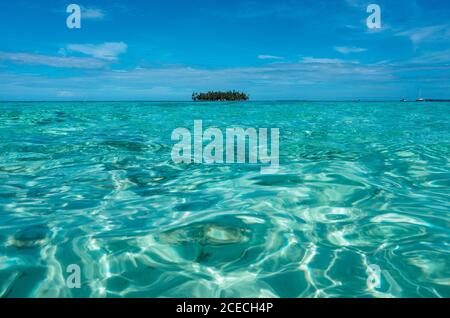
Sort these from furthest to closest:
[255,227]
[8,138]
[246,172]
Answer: [8,138] < [246,172] < [255,227]

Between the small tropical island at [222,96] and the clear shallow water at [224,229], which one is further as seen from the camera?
the small tropical island at [222,96]

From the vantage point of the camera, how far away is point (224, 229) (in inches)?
137

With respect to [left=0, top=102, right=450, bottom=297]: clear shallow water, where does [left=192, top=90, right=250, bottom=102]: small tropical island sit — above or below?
above

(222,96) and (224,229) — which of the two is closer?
(224,229)

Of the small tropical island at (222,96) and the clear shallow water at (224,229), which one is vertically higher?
the small tropical island at (222,96)

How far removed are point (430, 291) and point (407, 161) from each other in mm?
4712

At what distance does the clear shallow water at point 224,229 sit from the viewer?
2635mm

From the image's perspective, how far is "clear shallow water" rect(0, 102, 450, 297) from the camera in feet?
8.64

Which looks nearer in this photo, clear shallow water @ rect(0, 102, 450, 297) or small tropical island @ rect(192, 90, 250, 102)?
clear shallow water @ rect(0, 102, 450, 297)

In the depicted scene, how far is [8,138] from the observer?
9.93 meters
